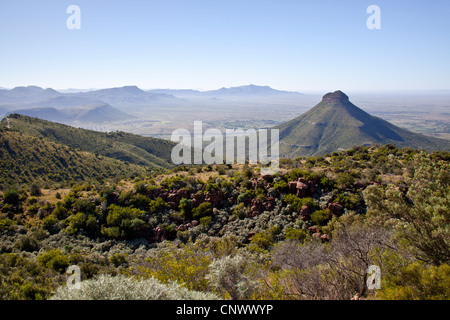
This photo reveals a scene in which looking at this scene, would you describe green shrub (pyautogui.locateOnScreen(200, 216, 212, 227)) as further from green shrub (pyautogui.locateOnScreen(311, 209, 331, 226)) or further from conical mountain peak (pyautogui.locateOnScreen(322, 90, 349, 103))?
conical mountain peak (pyautogui.locateOnScreen(322, 90, 349, 103))

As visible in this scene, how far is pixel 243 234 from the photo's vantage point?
1399 centimetres

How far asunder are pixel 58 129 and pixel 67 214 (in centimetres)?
5288

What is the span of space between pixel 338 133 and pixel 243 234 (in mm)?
93026

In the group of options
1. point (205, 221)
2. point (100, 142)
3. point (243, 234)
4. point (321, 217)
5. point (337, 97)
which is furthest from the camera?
point (337, 97)

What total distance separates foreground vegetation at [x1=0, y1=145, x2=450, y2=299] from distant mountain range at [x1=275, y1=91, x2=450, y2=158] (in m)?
66.8

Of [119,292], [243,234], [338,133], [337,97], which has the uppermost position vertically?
[337,97]

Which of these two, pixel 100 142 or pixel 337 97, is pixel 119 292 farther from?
pixel 337 97

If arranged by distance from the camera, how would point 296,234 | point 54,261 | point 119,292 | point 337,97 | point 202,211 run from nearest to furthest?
point 119,292, point 54,261, point 296,234, point 202,211, point 337,97

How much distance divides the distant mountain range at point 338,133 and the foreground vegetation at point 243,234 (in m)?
66.8

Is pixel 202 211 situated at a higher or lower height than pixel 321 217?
lower

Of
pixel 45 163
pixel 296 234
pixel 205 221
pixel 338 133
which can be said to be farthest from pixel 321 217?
pixel 338 133
